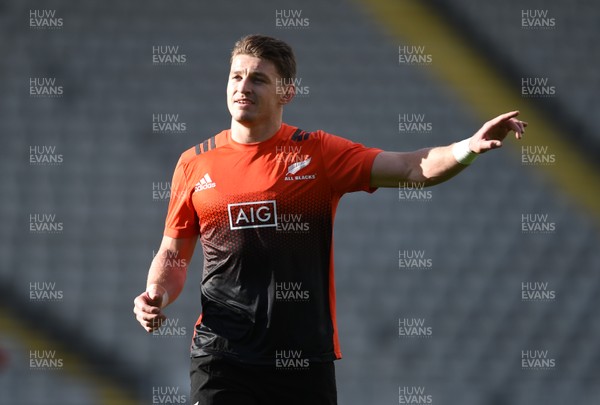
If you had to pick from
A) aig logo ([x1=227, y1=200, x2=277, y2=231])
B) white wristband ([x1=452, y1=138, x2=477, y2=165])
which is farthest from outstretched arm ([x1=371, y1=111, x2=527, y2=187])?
aig logo ([x1=227, y1=200, x2=277, y2=231])

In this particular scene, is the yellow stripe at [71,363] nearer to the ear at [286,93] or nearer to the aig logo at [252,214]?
the aig logo at [252,214]

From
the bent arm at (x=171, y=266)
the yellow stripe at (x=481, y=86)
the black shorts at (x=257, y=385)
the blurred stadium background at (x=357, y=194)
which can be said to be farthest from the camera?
the yellow stripe at (x=481, y=86)

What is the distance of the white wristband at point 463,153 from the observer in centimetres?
319

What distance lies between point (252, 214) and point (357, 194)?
281cm

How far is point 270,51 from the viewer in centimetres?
366

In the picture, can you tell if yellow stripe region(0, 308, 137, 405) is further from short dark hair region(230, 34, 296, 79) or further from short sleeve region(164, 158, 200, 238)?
short dark hair region(230, 34, 296, 79)

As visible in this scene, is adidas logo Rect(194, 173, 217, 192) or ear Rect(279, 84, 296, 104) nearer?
adidas logo Rect(194, 173, 217, 192)

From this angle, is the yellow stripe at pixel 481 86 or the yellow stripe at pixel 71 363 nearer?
the yellow stripe at pixel 71 363

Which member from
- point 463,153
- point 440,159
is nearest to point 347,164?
point 440,159

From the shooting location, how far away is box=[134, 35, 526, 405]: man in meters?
3.33

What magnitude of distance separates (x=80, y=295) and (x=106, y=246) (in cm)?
39

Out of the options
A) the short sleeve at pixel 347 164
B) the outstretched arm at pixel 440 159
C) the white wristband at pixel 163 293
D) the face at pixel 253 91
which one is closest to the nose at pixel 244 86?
the face at pixel 253 91

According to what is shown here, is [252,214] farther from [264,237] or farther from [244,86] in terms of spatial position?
[244,86]

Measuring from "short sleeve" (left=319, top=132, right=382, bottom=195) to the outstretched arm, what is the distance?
0.03m
